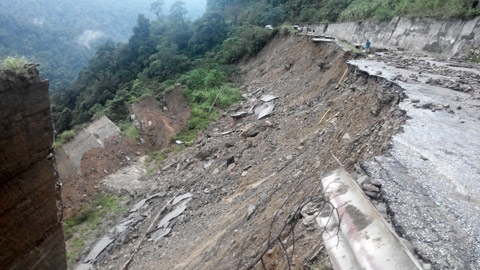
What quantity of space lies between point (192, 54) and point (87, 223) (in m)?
19.1

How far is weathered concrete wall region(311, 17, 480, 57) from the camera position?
9977 mm

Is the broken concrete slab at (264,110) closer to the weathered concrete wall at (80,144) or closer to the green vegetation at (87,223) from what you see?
the green vegetation at (87,223)

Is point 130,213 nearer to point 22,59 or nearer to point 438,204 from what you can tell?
point 22,59

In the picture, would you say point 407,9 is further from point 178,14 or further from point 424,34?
point 178,14

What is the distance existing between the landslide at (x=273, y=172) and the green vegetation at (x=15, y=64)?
3686mm

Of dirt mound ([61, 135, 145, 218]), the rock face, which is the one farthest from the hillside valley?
the rock face

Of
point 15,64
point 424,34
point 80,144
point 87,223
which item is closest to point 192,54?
point 80,144

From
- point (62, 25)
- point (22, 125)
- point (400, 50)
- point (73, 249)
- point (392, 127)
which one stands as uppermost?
point (62, 25)

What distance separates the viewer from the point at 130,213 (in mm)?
9258

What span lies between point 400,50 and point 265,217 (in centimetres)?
1070

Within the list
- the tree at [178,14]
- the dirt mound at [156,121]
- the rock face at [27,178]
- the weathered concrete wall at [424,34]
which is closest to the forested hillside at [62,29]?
the tree at [178,14]

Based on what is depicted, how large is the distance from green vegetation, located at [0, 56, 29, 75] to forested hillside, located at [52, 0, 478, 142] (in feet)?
33.1

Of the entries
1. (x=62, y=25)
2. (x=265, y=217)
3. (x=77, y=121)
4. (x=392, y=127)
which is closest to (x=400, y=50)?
(x=392, y=127)

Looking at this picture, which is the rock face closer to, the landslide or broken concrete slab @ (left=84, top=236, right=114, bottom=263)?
the landslide
